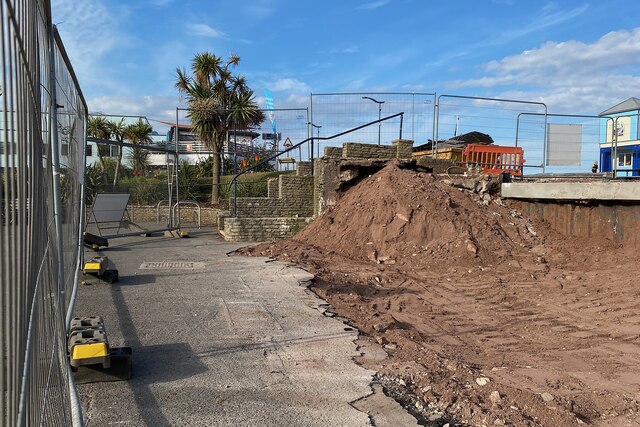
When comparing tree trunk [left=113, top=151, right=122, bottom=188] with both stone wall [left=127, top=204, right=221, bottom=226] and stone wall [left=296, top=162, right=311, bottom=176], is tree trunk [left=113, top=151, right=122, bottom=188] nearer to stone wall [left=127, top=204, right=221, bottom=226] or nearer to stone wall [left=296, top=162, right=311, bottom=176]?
stone wall [left=127, top=204, right=221, bottom=226]

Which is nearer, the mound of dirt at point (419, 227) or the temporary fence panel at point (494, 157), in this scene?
the mound of dirt at point (419, 227)

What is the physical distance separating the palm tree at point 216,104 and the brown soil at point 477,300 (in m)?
7.94

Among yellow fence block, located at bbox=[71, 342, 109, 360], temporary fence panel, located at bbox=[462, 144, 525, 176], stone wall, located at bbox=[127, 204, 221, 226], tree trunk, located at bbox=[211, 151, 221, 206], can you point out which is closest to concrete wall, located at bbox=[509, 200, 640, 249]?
temporary fence panel, located at bbox=[462, 144, 525, 176]

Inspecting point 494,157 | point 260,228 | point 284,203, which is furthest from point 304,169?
point 494,157

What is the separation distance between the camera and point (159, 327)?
5848mm

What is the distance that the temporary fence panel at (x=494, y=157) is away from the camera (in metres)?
14.7

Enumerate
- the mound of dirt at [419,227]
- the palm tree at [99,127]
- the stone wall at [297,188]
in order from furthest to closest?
the palm tree at [99,127] < the stone wall at [297,188] < the mound of dirt at [419,227]

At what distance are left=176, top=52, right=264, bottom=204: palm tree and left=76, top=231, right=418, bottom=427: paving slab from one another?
38.4 feet

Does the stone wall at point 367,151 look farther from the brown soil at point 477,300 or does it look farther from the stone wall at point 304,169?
the stone wall at point 304,169

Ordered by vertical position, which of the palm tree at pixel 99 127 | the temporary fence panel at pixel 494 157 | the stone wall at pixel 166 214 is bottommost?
the stone wall at pixel 166 214

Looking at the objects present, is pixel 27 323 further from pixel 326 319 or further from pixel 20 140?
pixel 326 319

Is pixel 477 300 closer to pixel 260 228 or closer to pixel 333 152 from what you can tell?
pixel 333 152

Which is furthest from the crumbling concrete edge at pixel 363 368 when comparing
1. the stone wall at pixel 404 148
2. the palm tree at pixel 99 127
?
the palm tree at pixel 99 127

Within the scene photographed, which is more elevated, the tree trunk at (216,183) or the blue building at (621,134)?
the blue building at (621,134)
